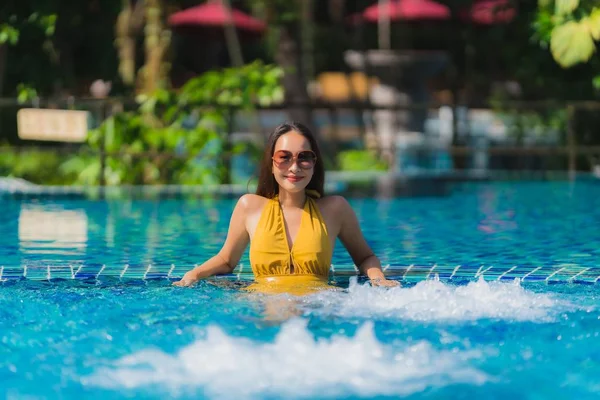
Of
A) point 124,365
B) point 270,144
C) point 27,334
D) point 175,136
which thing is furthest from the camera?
point 175,136

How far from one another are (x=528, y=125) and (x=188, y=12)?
7.90 meters

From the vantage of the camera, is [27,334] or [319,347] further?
[27,334]

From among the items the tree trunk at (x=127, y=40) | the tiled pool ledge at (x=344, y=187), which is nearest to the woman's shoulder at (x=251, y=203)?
the tiled pool ledge at (x=344, y=187)

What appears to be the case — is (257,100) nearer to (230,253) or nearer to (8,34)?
(8,34)

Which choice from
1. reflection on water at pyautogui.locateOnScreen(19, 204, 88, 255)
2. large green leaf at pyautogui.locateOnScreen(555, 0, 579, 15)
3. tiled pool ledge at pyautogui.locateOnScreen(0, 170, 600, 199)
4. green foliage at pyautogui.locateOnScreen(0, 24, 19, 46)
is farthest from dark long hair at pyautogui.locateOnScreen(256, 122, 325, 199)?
green foliage at pyautogui.locateOnScreen(0, 24, 19, 46)

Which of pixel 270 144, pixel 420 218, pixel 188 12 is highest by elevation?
pixel 188 12

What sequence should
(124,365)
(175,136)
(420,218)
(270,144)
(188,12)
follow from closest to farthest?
(124,365) < (270,144) < (420,218) < (175,136) < (188,12)

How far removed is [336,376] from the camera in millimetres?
4406

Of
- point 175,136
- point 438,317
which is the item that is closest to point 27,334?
point 438,317

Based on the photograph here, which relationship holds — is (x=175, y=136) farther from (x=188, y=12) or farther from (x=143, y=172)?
(x=188, y=12)

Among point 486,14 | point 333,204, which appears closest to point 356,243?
point 333,204

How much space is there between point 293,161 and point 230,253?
27.1 inches

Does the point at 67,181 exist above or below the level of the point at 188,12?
below

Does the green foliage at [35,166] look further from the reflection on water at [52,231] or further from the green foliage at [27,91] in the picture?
the reflection on water at [52,231]
